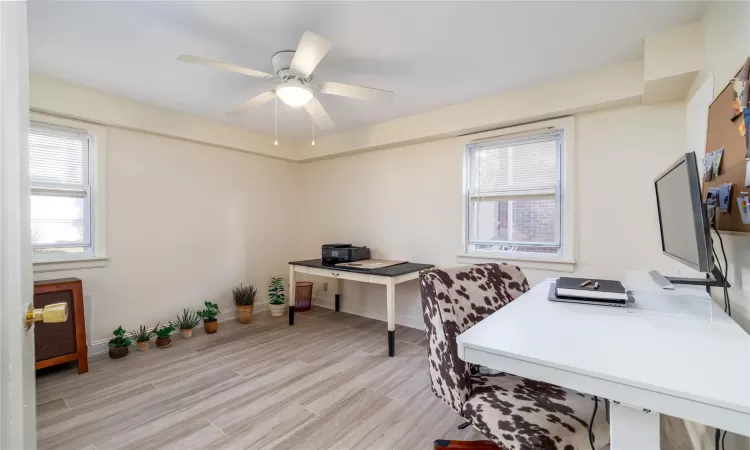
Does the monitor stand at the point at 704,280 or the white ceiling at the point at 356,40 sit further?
the white ceiling at the point at 356,40

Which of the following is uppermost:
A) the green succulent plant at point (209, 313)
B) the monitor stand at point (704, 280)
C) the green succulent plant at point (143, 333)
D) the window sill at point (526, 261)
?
the monitor stand at point (704, 280)

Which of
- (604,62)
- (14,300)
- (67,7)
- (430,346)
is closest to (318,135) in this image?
(67,7)

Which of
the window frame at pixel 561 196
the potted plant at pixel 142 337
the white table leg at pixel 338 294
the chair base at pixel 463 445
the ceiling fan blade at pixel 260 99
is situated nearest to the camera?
the chair base at pixel 463 445

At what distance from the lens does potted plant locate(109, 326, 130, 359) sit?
105 inches

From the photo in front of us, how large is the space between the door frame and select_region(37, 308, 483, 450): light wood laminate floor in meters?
1.34

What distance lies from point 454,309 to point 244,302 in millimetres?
3026

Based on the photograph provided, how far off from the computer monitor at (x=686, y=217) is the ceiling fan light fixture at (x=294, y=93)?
6.34 feet

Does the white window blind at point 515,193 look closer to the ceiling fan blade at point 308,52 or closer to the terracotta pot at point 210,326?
the ceiling fan blade at point 308,52

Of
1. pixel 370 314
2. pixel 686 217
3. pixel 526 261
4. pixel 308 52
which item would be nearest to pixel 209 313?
pixel 370 314

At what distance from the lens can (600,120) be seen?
2.47 meters

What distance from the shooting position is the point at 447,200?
3.28m

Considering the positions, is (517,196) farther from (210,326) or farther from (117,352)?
(117,352)

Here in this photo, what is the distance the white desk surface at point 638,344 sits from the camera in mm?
666

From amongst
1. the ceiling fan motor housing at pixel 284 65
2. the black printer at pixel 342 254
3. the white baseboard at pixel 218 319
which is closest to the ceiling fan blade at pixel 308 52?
the ceiling fan motor housing at pixel 284 65
